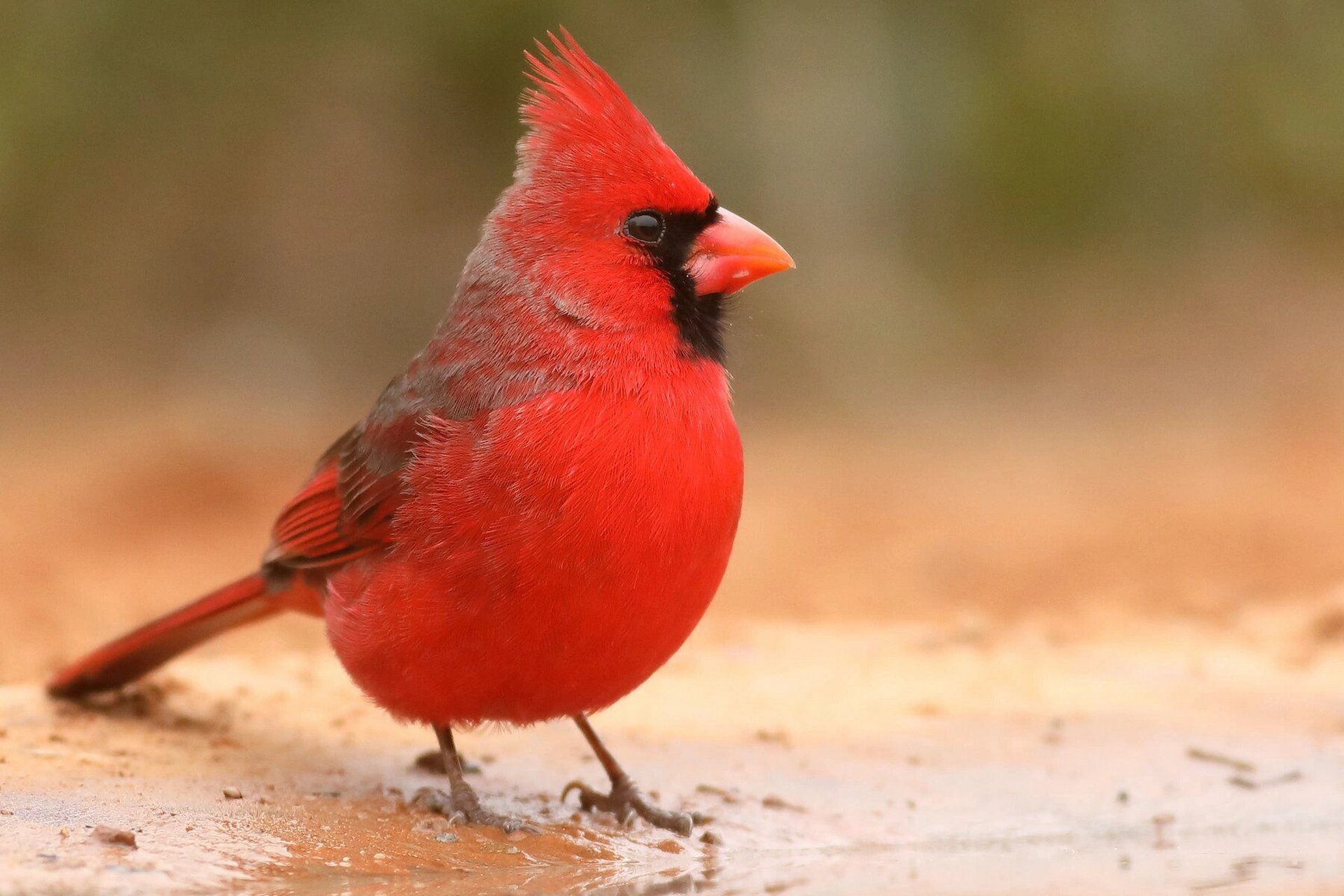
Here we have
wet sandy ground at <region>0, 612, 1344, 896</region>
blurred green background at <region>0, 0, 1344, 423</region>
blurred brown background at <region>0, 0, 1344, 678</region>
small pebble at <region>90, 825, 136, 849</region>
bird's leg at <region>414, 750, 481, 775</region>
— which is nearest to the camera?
small pebble at <region>90, 825, 136, 849</region>

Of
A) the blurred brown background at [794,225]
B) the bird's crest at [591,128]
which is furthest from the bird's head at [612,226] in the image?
the blurred brown background at [794,225]

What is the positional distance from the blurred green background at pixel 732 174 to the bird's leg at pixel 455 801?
5063 mm

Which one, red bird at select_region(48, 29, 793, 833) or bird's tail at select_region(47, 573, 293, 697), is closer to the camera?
red bird at select_region(48, 29, 793, 833)

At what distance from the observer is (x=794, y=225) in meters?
8.99

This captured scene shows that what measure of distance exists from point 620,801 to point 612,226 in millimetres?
1174

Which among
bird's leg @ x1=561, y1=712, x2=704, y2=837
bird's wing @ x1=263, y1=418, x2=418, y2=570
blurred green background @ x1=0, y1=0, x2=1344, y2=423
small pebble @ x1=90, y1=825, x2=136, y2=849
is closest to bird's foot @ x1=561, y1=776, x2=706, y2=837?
bird's leg @ x1=561, y1=712, x2=704, y2=837

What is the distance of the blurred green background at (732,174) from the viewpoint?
8.83 metres

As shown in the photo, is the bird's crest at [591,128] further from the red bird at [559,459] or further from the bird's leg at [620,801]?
the bird's leg at [620,801]

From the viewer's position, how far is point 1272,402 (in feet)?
28.1

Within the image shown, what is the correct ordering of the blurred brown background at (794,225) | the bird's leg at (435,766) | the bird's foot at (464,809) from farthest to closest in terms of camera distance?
the blurred brown background at (794,225) → the bird's leg at (435,766) → the bird's foot at (464,809)

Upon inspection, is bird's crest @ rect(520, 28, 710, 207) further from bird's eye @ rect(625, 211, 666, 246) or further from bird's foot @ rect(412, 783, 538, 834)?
bird's foot @ rect(412, 783, 538, 834)

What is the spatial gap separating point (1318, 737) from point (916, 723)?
0.96 m

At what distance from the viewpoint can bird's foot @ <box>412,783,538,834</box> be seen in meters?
3.11

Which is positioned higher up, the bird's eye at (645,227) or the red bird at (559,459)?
the bird's eye at (645,227)
